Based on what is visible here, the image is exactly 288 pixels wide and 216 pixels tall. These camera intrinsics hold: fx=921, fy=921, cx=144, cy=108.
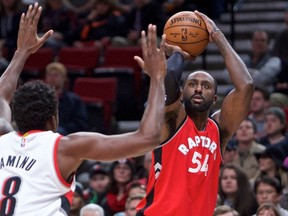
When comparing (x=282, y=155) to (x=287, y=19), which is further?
(x=287, y=19)

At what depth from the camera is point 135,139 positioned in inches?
188

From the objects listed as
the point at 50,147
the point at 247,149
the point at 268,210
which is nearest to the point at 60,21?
the point at 247,149

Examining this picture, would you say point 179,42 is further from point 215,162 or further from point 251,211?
point 251,211

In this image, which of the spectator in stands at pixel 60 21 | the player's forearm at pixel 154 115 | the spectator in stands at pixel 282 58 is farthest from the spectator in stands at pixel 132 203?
the spectator in stands at pixel 60 21

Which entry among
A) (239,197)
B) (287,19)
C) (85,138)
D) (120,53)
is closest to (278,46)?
(287,19)

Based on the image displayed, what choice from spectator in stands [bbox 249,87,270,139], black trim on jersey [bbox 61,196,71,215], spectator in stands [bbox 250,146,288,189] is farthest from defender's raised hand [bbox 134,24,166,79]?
spectator in stands [bbox 249,87,270,139]

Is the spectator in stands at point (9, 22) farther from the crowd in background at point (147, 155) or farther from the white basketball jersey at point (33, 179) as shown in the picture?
the white basketball jersey at point (33, 179)

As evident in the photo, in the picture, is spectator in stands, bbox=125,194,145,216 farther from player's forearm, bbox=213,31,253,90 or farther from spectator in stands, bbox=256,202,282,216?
player's forearm, bbox=213,31,253,90

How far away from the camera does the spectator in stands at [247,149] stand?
33.9 ft

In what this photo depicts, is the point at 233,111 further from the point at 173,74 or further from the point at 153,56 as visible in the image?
the point at 153,56

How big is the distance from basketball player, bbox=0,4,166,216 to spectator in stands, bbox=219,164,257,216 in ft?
14.9

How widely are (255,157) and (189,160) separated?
4.04 metres

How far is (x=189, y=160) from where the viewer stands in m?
6.37

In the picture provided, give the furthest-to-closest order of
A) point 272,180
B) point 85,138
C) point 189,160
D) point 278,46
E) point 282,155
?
1. point 278,46
2. point 282,155
3. point 272,180
4. point 189,160
5. point 85,138
